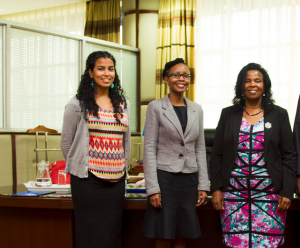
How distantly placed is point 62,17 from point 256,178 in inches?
204

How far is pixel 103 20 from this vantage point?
558cm

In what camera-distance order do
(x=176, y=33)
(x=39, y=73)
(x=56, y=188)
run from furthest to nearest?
(x=176, y=33)
(x=39, y=73)
(x=56, y=188)

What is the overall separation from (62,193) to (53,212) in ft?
0.54

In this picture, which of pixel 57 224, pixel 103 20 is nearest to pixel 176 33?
pixel 103 20

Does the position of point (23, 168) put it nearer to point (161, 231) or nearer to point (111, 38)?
point (161, 231)

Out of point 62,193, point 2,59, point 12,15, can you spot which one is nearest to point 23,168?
point 2,59

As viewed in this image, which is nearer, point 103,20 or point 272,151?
point 272,151

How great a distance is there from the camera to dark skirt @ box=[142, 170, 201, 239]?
1.66 metres

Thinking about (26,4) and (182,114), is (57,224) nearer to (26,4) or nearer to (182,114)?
(182,114)

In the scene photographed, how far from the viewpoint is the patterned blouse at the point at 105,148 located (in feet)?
5.43

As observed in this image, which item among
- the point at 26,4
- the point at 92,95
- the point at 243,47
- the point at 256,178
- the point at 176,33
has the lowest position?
the point at 256,178

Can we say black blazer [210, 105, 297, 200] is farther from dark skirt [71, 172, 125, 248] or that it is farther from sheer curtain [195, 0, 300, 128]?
sheer curtain [195, 0, 300, 128]

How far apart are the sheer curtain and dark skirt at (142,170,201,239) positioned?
3243 mm

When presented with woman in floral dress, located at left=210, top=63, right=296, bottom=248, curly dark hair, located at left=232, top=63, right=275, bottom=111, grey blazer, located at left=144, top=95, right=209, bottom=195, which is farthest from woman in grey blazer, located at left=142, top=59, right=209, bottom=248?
curly dark hair, located at left=232, top=63, right=275, bottom=111
